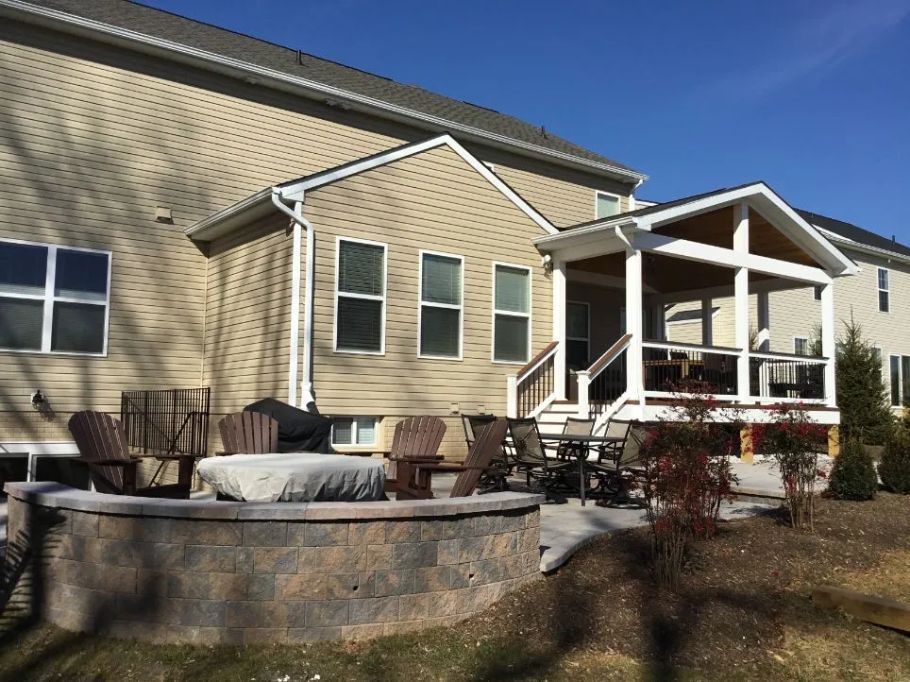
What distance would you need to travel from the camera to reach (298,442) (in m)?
9.01

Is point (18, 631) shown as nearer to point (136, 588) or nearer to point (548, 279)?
point (136, 588)

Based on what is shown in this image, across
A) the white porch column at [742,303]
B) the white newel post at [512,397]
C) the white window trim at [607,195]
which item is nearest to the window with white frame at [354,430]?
the white newel post at [512,397]

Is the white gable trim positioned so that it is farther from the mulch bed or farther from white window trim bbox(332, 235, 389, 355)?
the mulch bed

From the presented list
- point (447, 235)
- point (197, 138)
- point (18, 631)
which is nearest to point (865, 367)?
point (447, 235)

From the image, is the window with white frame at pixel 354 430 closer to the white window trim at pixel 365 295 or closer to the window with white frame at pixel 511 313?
the white window trim at pixel 365 295

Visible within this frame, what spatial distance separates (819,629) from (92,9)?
489 inches

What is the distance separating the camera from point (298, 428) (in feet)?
29.6

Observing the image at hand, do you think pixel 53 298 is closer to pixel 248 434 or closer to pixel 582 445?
Result: pixel 248 434

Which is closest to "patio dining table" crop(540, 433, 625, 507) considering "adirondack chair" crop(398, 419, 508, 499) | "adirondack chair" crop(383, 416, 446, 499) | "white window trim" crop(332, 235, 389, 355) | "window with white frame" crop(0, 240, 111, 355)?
"adirondack chair" crop(383, 416, 446, 499)

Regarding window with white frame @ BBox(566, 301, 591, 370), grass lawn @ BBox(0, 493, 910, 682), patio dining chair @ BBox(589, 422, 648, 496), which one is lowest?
grass lawn @ BBox(0, 493, 910, 682)

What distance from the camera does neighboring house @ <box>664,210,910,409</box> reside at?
2162 centimetres

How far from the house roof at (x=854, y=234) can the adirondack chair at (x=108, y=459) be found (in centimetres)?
2169

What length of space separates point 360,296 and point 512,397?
9.24ft

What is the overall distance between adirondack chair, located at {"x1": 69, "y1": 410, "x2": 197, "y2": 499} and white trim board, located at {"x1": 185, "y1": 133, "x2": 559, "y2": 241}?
13.5 feet
